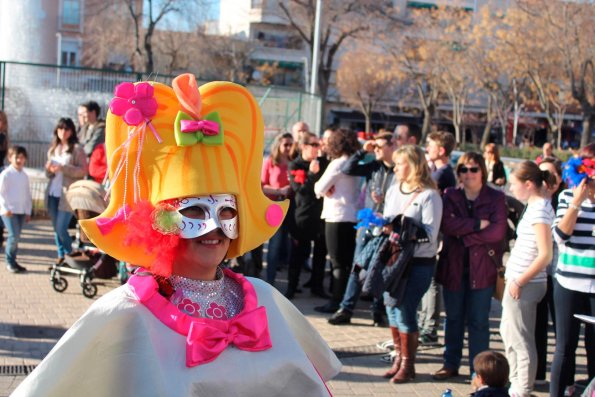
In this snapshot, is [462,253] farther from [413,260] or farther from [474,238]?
[413,260]

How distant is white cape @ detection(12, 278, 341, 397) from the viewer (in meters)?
3.05

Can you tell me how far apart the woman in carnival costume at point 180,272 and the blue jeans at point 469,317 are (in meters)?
3.53

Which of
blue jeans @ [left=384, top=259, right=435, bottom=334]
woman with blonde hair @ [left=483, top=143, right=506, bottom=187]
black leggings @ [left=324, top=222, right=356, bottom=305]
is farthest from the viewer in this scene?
woman with blonde hair @ [left=483, top=143, right=506, bottom=187]

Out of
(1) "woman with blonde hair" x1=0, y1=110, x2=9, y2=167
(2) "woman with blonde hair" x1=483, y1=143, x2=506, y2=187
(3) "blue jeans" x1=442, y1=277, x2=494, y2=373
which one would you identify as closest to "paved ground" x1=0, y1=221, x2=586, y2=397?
(3) "blue jeans" x1=442, y1=277, x2=494, y2=373

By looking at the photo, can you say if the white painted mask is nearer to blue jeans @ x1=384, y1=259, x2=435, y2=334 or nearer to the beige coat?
blue jeans @ x1=384, y1=259, x2=435, y2=334

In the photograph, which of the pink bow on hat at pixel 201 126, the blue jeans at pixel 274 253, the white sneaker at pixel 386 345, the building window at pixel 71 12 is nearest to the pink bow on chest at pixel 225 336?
the pink bow on hat at pixel 201 126

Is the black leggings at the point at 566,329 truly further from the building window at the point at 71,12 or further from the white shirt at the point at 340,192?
the building window at the point at 71,12

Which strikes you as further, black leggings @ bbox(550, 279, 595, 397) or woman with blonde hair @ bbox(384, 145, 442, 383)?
woman with blonde hair @ bbox(384, 145, 442, 383)

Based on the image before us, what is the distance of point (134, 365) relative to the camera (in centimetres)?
308

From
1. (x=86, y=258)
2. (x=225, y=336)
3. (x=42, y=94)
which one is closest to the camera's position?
(x=225, y=336)

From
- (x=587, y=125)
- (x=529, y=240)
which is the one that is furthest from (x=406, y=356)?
(x=587, y=125)

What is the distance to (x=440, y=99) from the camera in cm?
6028

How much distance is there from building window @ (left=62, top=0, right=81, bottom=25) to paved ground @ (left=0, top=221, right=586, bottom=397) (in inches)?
1144

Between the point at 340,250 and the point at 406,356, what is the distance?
226cm
